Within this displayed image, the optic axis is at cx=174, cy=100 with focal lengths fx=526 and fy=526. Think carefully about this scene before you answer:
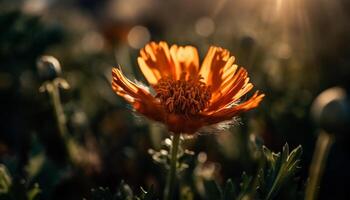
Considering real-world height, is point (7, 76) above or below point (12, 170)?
above

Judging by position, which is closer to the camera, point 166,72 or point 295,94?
point 166,72

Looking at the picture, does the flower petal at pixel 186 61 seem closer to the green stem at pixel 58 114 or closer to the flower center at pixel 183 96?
the flower center at pixel 183 96

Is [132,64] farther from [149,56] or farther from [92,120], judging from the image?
[149,56]

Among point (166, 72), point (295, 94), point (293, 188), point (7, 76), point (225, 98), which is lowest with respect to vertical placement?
point (293, 188)

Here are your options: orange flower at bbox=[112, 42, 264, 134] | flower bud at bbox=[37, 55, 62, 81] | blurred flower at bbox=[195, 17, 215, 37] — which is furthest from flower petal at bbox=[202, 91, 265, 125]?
blurred flower at bbox=[195, 17, 215, 37]

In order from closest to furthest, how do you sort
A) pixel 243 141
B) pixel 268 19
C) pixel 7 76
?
pixel 243 141 → pixel 7 76 → pixel 268 19

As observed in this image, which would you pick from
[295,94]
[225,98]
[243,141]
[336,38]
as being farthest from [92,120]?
[336,38]

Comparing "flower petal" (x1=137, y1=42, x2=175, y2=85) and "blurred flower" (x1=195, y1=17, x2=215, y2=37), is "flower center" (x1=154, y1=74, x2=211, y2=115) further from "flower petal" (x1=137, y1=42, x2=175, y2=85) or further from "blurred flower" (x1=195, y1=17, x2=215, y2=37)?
"blurred flower" (x1=195, y1=17, x2=215, y2=37)

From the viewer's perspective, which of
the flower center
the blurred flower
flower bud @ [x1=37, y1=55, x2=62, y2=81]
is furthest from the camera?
the blurred flower

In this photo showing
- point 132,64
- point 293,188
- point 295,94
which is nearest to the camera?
point 293,188
